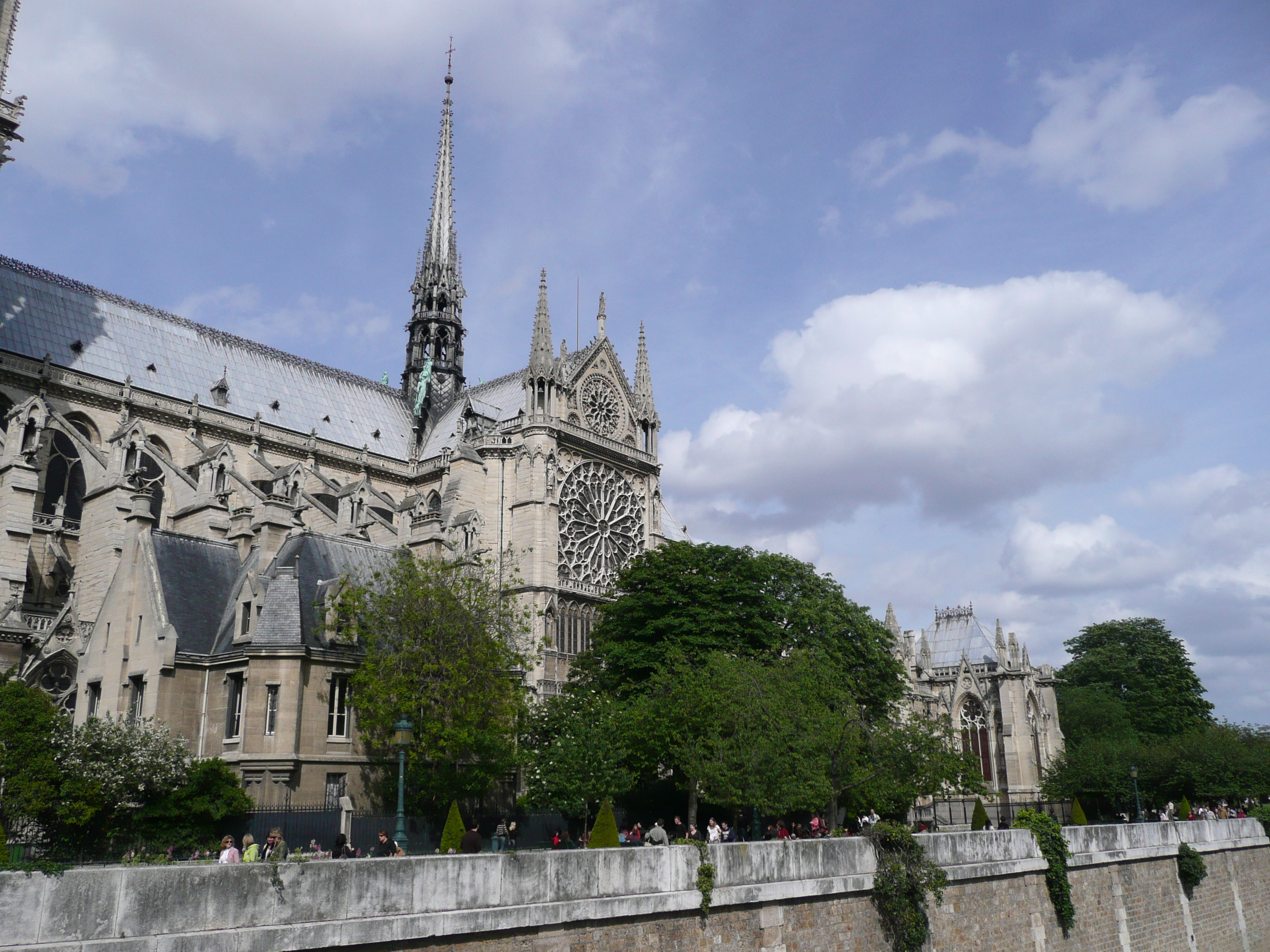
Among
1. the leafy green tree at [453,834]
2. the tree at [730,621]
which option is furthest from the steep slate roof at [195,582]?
the tree at [730,621]

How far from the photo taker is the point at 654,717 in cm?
3203

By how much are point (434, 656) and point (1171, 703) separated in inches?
2572

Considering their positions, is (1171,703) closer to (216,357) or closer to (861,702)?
(861,702)

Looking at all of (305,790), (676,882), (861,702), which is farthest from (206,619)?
(861,702)

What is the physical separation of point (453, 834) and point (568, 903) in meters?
7.54

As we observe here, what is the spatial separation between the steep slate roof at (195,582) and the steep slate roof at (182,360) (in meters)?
19.1

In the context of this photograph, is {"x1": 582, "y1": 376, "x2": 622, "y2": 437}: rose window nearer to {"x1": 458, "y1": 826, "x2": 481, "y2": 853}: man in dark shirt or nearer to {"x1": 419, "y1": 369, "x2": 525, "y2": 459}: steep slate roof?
{"x1": 419, "y1": 369, "x2": 525, "y2": 459}: steep slate roof

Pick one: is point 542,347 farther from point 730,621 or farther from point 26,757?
point 26,757

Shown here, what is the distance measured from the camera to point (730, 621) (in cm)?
3881

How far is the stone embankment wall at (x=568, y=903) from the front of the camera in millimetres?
9477

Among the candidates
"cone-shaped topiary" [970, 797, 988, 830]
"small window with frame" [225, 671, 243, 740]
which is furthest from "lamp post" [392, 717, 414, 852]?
"cone-shaped topiary" [970, 797, 988, 830]

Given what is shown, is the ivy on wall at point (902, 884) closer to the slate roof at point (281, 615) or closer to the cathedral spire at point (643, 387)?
the slate roof at point (281, 615)

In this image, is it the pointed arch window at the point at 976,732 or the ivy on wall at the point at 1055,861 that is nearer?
the ivy on wall at the point at 1055,861

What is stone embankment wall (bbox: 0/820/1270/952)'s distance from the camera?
948 centimetres
